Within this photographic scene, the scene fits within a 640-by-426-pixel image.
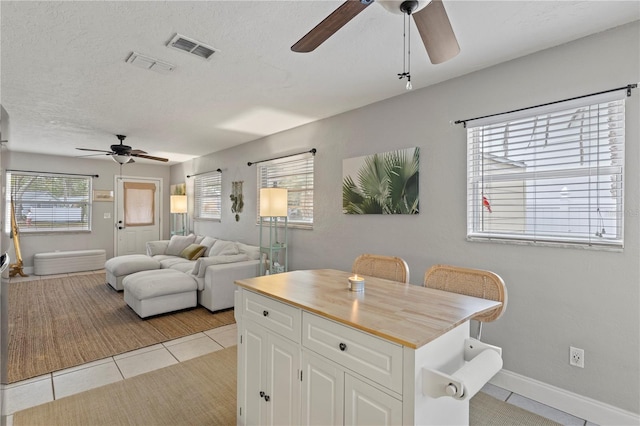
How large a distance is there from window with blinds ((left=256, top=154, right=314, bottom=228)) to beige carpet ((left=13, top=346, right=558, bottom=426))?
2289 millimetres

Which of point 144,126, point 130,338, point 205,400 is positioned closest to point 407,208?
point 205,400

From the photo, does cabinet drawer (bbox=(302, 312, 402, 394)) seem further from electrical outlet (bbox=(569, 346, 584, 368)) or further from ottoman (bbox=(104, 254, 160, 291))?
ottoman (bbox=(104, 254, 160, 291))

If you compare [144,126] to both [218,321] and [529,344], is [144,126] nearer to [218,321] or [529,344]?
[218,321]

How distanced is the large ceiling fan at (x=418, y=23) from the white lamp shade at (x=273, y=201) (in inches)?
95.1

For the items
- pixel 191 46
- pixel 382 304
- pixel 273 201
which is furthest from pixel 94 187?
pixel 382 304

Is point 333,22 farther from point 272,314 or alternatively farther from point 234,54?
point 272,314

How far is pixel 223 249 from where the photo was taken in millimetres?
5195

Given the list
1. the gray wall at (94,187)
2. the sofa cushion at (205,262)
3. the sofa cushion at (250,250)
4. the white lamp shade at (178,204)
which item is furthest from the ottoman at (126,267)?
the gray wall at (94,187)

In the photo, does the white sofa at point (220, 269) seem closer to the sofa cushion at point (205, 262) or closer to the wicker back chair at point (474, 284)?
the sofa cushion at point (205, 262)

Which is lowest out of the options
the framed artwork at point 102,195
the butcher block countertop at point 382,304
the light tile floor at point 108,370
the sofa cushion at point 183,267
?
the light tile floor at point 108,370

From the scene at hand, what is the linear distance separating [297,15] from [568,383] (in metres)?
2.96

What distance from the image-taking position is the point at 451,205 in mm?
2840


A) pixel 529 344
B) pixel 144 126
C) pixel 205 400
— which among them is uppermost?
pixel 144 126

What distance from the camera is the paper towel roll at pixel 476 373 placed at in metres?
1.08
